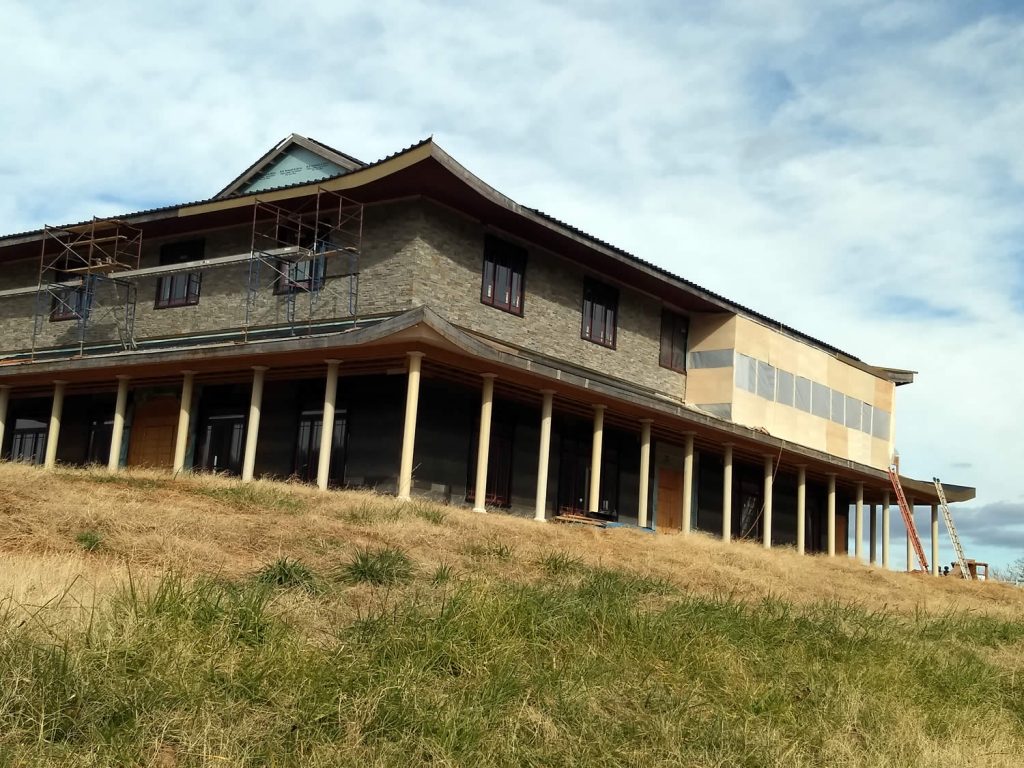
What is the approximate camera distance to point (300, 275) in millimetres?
24047

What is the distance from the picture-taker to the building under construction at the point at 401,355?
21.9 metres

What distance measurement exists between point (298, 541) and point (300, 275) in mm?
11351

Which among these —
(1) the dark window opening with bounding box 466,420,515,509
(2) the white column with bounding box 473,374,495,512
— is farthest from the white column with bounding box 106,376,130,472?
(2) the white column with bounding box 473,374,495,512

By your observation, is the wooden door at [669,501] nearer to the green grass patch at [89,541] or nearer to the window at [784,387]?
the window at [784,387]

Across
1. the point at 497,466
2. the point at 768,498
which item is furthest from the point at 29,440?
the point at 768,498

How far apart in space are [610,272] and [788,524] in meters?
11.4

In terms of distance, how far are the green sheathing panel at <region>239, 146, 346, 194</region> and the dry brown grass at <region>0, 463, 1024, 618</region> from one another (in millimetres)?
9659

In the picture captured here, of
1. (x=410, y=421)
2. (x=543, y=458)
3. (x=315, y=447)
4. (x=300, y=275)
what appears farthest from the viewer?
(x=300, y=275)

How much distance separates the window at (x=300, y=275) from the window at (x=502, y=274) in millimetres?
3526

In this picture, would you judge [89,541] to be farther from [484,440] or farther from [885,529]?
[885,529]

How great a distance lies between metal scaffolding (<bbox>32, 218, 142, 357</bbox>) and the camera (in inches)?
1047

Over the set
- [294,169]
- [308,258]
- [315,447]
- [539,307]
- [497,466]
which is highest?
[294,169]

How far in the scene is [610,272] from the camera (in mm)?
26734

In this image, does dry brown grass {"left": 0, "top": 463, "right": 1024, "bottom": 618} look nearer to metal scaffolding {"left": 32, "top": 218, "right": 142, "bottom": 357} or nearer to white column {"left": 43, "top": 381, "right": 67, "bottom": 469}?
white column {"left": 43, "top": 381, "right": 67, "bottom": 469}
